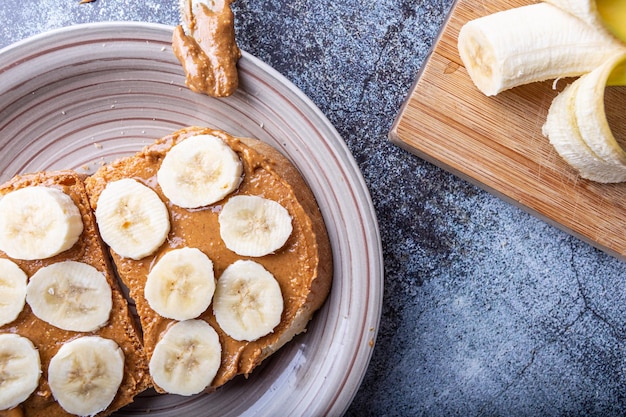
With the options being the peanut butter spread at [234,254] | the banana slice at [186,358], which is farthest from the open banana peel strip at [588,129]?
→ the banana slice at [186,358]

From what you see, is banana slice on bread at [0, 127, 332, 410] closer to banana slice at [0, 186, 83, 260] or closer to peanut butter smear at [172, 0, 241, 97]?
banana slice at [0, 186, 83, 260]

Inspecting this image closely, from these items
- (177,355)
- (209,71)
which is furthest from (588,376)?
(209,71)

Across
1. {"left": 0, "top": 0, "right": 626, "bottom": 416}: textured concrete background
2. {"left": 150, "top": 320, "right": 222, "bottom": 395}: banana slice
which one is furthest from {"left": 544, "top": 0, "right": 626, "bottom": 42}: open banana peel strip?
{"left": 150, "top": 320, "right": 222, "bottom": 395}: banana slice

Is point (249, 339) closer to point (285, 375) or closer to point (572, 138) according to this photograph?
point (285, 375)

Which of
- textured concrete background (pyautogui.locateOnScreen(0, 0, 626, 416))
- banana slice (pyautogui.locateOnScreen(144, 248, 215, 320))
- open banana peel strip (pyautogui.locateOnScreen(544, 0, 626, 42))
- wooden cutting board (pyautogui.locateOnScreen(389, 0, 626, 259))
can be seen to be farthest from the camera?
textured concrete background (pyautogui.locateOnScreen(0, 0, 626, 416))

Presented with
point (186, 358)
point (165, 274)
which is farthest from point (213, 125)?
point (186, 358)

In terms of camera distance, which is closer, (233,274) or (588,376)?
(233,274)

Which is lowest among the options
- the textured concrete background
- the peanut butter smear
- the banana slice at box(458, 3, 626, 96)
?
the textured concrete background
